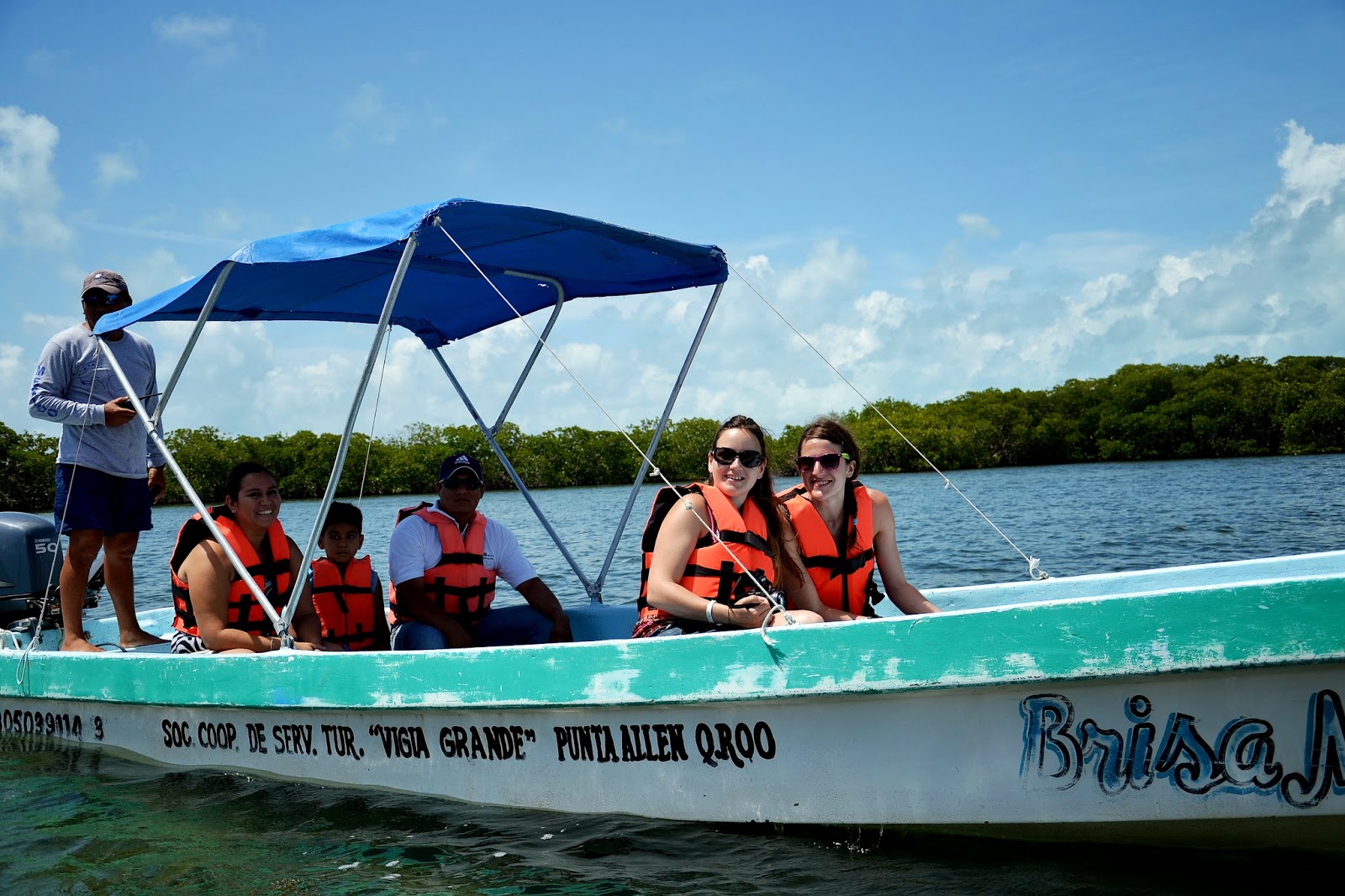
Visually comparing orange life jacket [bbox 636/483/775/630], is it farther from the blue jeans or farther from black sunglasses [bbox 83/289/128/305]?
black sunglasses [bbox 83/289/128/305]

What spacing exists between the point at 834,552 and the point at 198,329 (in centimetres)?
317

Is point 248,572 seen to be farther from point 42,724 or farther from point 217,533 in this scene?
point 42,724

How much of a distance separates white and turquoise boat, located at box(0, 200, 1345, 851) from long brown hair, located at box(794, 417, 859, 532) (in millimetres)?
1084

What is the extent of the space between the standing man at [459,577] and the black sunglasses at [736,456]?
1577 mm

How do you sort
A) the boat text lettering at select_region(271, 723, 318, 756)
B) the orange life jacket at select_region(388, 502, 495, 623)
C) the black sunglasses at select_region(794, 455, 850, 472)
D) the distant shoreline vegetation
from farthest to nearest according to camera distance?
the distant shoreline vegetation → the orange life jacket at select_region(388, 502, 495, 623) → the boat text lettering at select_region(271, 723, 318, 756) → the black sunglasses at select_region(794, 455, 850, 472)

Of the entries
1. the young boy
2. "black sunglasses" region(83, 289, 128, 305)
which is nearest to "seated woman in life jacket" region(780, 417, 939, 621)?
the young boy

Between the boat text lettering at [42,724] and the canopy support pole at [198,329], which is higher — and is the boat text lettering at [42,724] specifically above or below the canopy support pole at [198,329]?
below

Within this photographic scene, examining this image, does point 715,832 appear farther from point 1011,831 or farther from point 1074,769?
point 1074,769

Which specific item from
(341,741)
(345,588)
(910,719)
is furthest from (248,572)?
(910,719)

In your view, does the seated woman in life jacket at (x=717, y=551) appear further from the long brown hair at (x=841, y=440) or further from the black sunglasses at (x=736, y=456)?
the long brown hair at (x=841, y=440)

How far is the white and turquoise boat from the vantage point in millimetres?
Result: 2982

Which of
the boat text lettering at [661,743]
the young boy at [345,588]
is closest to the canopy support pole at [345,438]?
the young boy at [345,588]

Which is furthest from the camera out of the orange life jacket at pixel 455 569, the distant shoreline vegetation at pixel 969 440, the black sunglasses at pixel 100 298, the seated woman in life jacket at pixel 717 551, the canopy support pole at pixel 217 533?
the distant shoreline vegetation at pixel 969 440

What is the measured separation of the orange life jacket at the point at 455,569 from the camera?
5.20 metres
